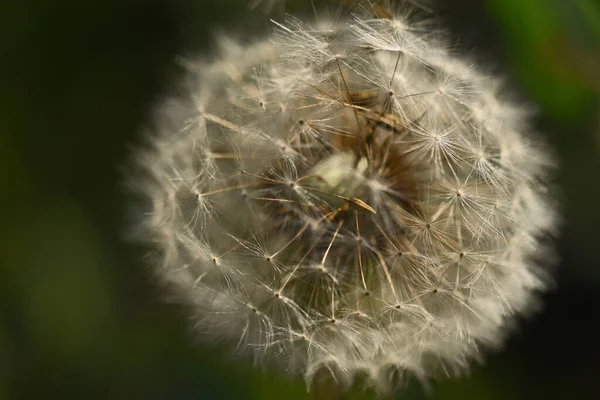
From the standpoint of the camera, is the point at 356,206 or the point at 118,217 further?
Answer: the point at 118,217

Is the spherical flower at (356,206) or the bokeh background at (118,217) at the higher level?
the bokeh background at (118,217)

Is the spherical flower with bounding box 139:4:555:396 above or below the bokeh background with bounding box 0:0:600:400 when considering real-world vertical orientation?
below

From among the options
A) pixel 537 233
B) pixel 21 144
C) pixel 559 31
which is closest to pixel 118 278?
pixel 21 144

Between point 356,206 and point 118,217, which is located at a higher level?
point 118,217

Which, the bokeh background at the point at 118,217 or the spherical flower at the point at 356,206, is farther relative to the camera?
the bokeh background at the point at 118,217
